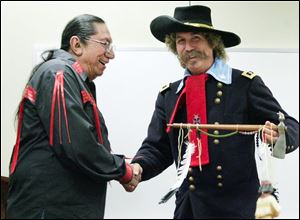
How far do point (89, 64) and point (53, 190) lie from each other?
1.38ft

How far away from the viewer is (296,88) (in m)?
2.22

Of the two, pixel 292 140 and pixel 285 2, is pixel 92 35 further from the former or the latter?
pixel 285 2

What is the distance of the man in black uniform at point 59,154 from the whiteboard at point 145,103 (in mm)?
940

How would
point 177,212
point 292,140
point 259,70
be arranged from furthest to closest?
point 259,70 < point 177,212 < point 292,140

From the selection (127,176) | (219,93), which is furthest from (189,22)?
(127,176)

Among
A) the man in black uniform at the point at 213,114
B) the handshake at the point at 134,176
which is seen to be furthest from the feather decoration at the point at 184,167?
the handshake at the point at 134,176

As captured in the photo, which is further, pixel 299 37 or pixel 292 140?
pixel 299 37

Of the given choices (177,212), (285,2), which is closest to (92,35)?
(177,212)

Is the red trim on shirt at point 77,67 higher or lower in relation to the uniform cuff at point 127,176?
higher

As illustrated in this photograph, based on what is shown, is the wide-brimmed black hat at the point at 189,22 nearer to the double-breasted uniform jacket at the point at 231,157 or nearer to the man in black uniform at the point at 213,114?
the man in black uniform at the point at 213,114

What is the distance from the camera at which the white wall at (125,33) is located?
7.16 ft

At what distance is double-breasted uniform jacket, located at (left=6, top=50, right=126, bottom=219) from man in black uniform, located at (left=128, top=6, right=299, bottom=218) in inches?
9.7

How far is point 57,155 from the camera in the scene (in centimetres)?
116

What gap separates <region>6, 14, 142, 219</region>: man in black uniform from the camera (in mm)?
1128
